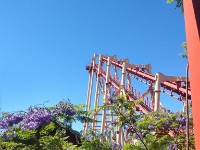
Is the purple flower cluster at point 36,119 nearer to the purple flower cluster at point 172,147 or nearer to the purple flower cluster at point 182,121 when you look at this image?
the purple flower cluster at point 172,147

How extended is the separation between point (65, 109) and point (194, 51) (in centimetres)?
310

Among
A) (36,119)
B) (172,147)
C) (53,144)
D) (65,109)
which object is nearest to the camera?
(53,144)

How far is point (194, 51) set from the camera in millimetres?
1771

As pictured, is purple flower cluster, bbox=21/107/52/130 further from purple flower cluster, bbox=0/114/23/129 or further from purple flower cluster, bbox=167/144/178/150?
purple flower cluster, bbox=167/144/178/150

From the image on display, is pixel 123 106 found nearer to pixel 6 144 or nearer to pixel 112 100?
pixel 112 100

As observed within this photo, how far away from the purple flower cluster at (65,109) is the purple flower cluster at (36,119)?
0.17 metres

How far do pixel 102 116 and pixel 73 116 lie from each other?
60.1ft

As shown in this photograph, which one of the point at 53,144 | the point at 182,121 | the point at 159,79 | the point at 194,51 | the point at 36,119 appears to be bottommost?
the point at 53,144

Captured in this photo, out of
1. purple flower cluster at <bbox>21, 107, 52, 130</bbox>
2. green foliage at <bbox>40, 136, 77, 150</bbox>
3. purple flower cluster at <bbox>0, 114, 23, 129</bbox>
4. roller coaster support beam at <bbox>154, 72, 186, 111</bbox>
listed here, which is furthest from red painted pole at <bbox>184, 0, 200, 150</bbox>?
roller coaster support beam at <bbox>154, 72, 186, 111</bbox>

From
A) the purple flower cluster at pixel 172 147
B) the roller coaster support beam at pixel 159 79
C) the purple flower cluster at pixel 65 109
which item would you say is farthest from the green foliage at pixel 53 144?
the roller coaster support beam at pixel 159 79

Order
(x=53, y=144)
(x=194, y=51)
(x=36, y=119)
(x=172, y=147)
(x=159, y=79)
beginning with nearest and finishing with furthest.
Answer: (x=194, y=51)
(x=53, y=144)
(x=36, y=119)
(x=172, y=147)
(x=159, y=79)

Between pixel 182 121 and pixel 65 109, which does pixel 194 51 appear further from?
pixel 182 121

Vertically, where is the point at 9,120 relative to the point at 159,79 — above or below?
below

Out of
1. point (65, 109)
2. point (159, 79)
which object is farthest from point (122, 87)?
point (65, 109)
